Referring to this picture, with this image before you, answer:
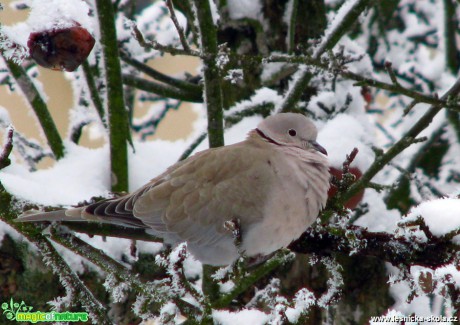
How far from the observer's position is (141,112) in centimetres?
721

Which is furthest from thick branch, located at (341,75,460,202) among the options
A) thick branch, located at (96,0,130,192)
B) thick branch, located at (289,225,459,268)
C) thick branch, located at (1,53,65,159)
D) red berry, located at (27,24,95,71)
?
thick branch, located at (1,53,65,159)

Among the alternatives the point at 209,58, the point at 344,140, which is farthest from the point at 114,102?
the point at 344,140

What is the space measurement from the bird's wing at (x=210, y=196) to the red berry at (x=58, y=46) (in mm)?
578

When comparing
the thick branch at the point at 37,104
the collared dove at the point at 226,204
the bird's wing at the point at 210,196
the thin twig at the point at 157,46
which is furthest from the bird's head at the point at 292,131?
the thick branch at the point at 37,104

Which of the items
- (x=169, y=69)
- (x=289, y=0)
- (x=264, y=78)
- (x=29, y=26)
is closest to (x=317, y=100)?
(x=264, y=78)

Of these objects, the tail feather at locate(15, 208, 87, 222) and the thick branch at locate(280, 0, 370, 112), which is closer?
the tail feather at locate(15, 208, 87, 222)

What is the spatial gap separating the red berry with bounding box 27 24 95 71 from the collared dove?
0.52 metres

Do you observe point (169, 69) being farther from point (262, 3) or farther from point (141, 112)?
point (262, 3)

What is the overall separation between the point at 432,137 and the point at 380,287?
4.02 feet

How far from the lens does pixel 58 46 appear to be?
2068 millimetres

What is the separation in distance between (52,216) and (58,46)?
1.87 ft

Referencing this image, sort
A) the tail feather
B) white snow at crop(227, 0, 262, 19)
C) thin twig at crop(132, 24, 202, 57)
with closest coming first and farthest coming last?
the tail feather, thin twig at crop(132, 24, 202, 57), white snow at crop(227, 0, 262, 19)

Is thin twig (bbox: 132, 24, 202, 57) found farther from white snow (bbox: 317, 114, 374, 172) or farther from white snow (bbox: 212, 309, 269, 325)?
white snow (bbox: 317, 114, 374, 172)

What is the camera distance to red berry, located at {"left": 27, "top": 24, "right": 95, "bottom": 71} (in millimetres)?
2064
